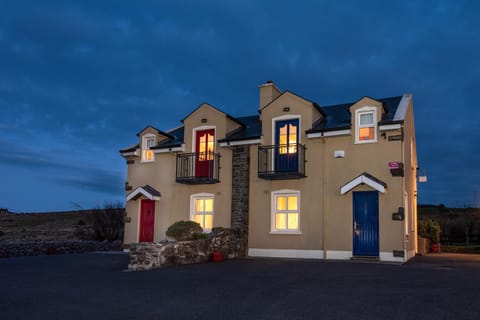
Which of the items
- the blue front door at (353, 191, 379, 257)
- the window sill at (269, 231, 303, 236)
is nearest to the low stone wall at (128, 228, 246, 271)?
the window sill at (269, 231, 303, 236)

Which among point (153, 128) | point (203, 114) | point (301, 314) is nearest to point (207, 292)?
point (301, 314)

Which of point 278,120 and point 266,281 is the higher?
point 278,120

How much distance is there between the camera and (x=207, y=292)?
8836 millimetres

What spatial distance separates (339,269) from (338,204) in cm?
409

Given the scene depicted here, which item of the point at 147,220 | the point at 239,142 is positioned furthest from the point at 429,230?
the point at 147,220

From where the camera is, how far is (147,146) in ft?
68.5

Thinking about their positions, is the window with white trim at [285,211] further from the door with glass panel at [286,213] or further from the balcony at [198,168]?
the balcony at [198,168]

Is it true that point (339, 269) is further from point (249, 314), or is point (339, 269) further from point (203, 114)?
point (203, 114)

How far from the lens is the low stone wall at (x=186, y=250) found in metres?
12.9

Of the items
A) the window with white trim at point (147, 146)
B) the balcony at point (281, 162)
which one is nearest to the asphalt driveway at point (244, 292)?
the balcony at point (281, 162)

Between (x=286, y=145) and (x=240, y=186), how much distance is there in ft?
8.15

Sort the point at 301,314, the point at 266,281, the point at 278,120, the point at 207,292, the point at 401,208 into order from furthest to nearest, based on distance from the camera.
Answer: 1. the point at 278,120
2. the point at 401,208
3. the point at 266,281
4. the point at 207,292
5. the point at 301,314

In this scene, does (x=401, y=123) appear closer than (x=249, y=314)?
No

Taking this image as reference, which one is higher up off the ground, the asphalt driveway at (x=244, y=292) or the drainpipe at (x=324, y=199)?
the drainpipe at (x=324, y=199)
